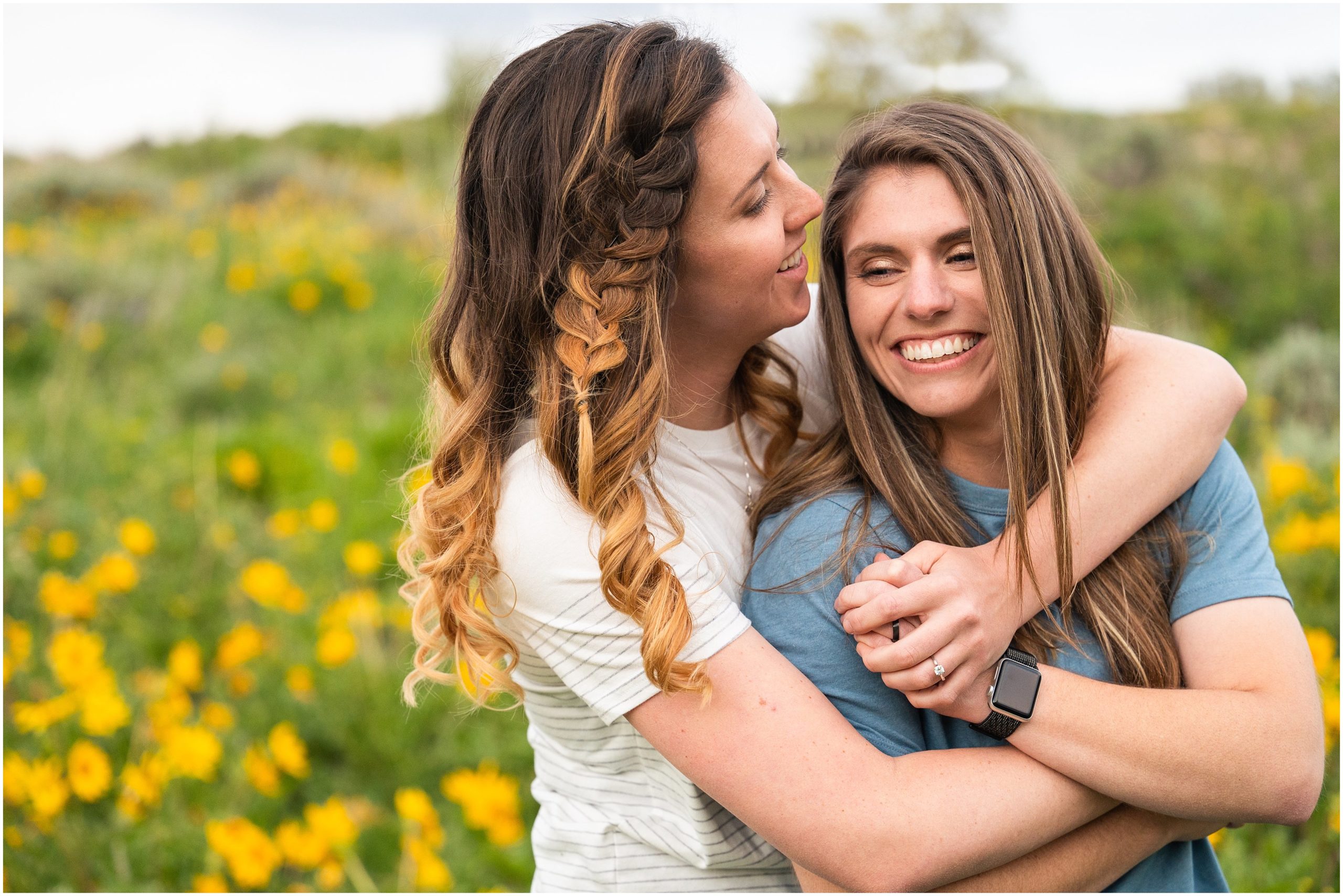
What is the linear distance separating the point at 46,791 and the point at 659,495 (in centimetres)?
174

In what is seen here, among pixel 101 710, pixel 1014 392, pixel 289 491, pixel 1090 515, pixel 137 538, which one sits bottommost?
pixel 289 491

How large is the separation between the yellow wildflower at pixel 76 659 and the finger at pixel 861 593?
1.99 metres

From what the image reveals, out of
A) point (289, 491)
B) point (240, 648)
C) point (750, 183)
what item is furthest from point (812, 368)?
point (289, 491)

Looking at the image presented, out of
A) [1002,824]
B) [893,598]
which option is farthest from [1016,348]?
[1002,824]

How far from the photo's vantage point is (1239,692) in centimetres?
164

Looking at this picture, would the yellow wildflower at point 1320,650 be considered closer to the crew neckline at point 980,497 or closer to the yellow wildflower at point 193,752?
the crew neckline at point 980,497

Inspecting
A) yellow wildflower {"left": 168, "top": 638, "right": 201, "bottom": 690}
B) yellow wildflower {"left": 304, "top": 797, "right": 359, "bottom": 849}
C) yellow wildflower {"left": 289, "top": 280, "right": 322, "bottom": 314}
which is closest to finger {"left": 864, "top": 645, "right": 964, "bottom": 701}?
yellow wildflower {"left": 304, "top": 797, "right": 359, "bottom": 849}

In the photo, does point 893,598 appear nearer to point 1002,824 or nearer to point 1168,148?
point 1002,824

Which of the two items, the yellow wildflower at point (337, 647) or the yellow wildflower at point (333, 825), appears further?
the yellow wildflower at point (337, 647)

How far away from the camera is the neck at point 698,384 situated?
6.80ft

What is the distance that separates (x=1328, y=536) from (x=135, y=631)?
3608 millimetres

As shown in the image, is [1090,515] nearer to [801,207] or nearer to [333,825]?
[801,207]

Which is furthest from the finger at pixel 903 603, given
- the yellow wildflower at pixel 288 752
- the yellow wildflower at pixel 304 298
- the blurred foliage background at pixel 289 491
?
the yellow wildflower at pixel 304 298

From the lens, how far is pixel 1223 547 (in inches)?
71.8
